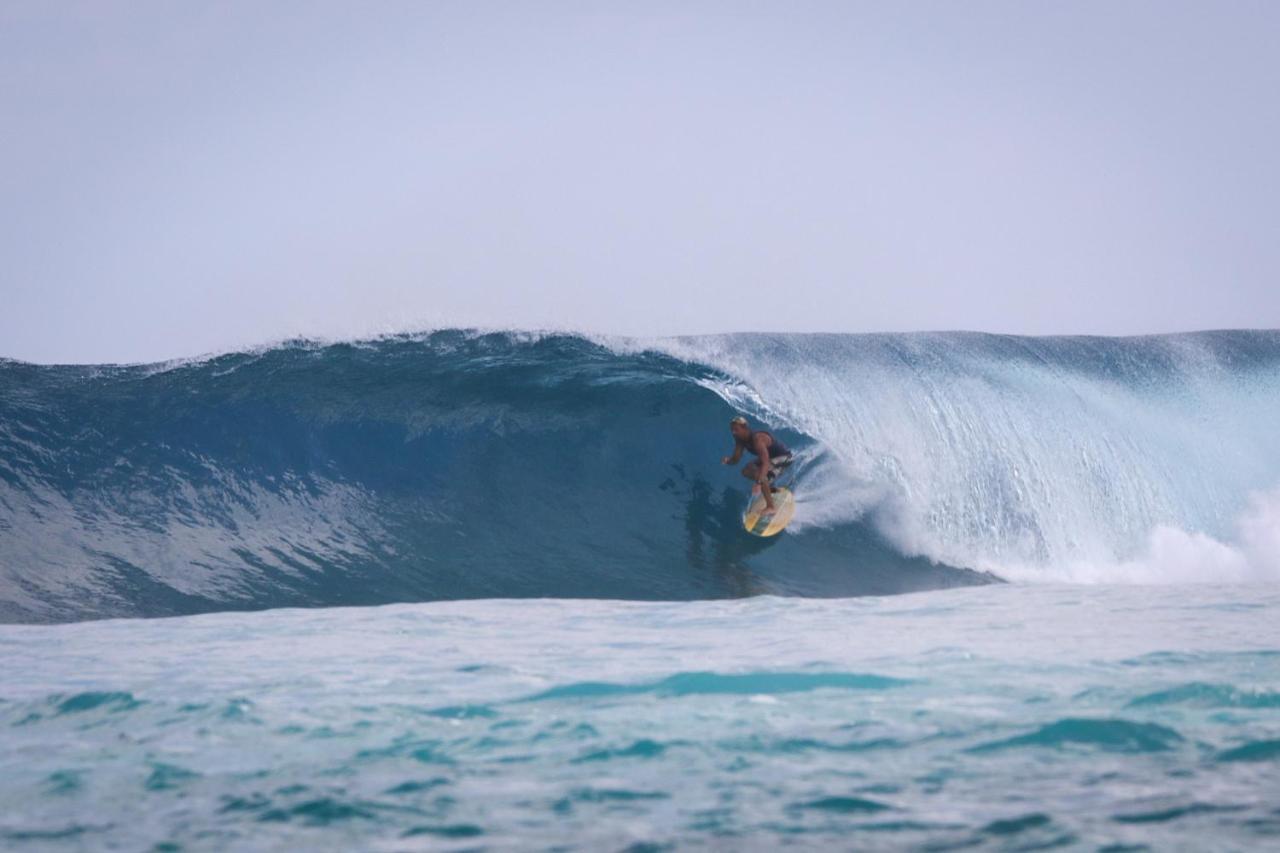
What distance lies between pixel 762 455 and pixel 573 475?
2188 millimetres

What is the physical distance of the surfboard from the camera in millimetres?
9891

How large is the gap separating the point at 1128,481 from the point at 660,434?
499 cm

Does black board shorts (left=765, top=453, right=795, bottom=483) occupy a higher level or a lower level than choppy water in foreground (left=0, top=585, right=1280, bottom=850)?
higher

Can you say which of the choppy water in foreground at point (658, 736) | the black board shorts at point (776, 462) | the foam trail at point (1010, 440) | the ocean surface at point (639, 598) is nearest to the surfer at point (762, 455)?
the black board shorts at point (776, 462)

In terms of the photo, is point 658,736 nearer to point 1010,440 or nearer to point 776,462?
point 776,462

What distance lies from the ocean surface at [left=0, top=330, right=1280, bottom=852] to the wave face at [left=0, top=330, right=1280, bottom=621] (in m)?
0.05

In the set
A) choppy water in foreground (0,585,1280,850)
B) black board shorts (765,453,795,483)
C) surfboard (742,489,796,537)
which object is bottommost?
choppy water in foreground (0,585,1280,850)

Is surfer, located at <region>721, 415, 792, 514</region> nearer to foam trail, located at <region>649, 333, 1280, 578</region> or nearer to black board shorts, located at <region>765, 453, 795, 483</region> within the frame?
black board shorts, located at <region>765, 453, 795, 483</region>

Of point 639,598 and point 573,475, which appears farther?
point 573,475

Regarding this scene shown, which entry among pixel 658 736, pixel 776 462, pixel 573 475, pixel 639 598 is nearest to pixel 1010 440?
pixel 776 462

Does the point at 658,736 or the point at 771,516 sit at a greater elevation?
the point at 771,516

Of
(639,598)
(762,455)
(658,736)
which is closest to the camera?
(658,736)

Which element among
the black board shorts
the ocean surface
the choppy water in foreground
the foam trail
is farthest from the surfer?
the choppy water in foreground

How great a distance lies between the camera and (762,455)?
964 cm
